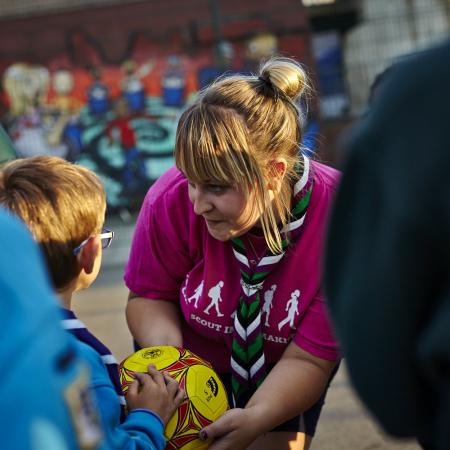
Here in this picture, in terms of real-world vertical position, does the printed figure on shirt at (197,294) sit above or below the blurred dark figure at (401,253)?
below

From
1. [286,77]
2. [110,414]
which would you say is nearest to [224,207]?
[286,77]

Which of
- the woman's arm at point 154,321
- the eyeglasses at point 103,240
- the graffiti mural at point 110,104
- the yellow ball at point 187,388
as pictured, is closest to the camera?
the eyeglasses at point 103,240

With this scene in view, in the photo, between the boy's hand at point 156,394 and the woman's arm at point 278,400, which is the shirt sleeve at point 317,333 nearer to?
the woman's arm at point 278,400

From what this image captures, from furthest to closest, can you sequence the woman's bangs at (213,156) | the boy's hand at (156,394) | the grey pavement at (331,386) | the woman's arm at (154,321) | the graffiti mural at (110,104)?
the graffiti mural at (110,104), the grey pavement at (331,386), the woman's arm at (154,321), the woman's bangs at (213,156), the boy's hand at (156,394)

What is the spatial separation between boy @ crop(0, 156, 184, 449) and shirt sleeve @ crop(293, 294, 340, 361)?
0.85 m

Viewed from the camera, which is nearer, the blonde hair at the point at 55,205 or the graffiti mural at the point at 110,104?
the blonde hair at the point at 55,205

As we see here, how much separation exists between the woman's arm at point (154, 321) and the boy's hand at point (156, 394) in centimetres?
40

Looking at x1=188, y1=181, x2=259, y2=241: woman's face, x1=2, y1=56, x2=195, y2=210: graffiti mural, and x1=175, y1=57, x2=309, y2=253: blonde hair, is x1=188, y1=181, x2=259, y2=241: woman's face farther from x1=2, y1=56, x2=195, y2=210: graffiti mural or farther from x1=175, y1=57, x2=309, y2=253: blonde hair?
x1=2, y1=56, x2=195, y2=210: graffiti mural

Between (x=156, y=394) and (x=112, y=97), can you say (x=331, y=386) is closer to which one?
(x=156, y=394)

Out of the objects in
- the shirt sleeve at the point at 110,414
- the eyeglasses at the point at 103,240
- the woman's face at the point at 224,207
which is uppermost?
the eyeglasses at the point at 103,240

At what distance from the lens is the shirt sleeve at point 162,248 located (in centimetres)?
315

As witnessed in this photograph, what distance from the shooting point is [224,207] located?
9.18 ft

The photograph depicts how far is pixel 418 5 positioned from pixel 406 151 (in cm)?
2153

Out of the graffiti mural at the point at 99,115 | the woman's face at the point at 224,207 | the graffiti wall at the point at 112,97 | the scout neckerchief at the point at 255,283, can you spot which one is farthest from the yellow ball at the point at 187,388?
the graffiti mural at the point at 99,115
